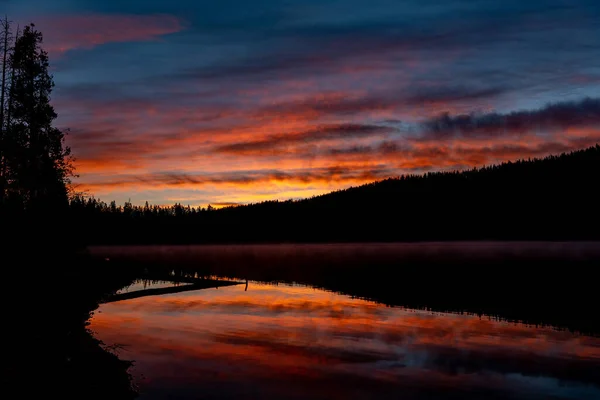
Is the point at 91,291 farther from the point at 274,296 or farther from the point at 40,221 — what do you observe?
the point at 274,296

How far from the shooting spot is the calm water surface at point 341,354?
1872 cm

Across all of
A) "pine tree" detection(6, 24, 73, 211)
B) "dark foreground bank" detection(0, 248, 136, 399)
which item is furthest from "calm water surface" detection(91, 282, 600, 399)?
"pine tree" detection(6, 24, 73, 211)

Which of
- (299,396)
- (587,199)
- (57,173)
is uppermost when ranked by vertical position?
(587,199)

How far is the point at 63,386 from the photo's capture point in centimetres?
1473

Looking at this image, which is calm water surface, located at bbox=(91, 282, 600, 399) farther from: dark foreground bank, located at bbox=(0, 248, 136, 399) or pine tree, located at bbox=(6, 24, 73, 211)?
pine tree, located at bbox=(6, 24, 73, 211)

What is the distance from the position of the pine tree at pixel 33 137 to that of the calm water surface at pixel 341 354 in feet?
55.1

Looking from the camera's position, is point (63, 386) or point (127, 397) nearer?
point (63, 386)

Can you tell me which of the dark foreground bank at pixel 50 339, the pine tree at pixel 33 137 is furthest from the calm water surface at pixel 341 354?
the pine tree at pixel 33 137

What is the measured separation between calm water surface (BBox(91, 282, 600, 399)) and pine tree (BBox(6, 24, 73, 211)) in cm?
1679

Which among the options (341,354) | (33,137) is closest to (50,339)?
(341,354)

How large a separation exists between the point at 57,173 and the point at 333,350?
37.0 m

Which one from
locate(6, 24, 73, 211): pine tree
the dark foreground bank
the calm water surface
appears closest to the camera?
the dark foreground bank

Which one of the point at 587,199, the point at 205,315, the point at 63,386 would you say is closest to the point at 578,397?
the point at 63,386

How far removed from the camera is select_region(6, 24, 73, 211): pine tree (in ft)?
163
